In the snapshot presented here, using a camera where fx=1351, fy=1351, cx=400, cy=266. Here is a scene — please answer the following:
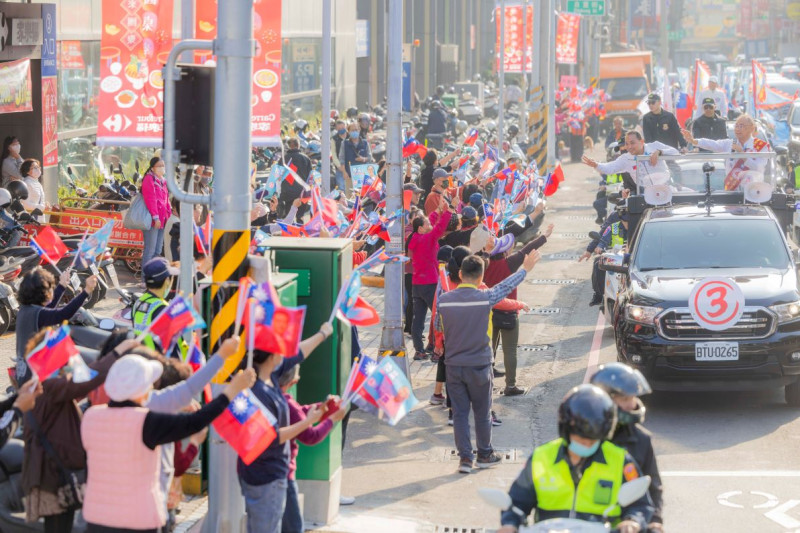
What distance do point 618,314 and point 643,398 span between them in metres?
0.84

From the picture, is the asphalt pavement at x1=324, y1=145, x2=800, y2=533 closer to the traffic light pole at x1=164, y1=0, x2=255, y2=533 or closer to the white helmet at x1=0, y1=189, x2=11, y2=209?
the traffic light pole at x1=164, y1=0, x2=255, y2=533

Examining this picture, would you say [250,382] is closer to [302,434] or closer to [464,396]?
[302,434]

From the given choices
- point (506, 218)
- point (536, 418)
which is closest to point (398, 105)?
point (506, 218)

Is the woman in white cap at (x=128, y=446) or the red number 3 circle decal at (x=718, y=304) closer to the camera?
the woman in white cap at (x=128, y=446)

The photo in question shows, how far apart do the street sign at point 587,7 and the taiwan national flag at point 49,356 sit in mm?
44371

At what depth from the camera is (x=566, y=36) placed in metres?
45.8

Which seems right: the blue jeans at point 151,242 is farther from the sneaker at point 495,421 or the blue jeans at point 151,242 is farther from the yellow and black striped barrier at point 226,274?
the yellow and black striped barrier at point 226,274

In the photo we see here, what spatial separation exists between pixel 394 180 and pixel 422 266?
4.00ft

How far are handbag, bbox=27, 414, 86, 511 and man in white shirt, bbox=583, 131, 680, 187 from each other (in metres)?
9.70

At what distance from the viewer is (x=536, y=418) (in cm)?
1202

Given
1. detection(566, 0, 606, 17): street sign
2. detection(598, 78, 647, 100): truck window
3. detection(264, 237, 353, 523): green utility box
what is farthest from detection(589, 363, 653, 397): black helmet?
detection(598, 78, 647, 100): truck window

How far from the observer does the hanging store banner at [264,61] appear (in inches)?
479

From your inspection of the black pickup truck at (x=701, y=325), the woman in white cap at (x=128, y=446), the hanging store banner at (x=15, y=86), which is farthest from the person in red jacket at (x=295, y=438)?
the hanging store banner at (x=15, y=86)

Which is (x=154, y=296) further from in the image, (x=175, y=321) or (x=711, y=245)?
(x=711, y=245)
